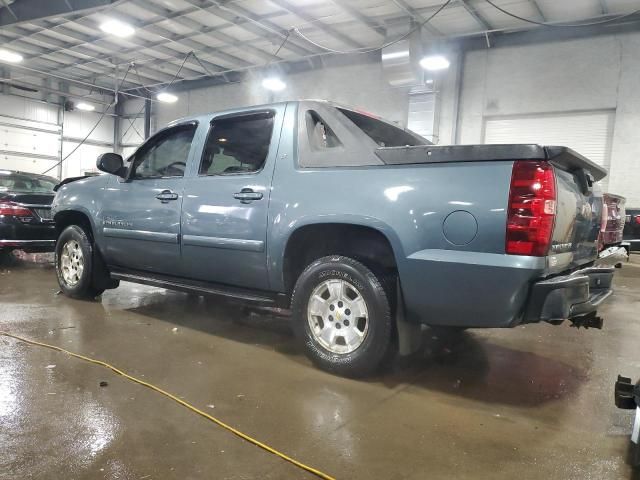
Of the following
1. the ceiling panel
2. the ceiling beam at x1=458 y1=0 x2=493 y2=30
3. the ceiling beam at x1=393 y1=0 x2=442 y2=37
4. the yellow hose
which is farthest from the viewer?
the ceiling panel

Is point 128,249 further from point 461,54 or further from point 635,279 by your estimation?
point 461,54

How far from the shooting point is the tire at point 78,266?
4.62 m

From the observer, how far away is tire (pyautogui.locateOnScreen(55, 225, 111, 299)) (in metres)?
4.62

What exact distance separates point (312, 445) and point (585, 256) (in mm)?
2166

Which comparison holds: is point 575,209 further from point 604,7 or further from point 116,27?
point 116,27

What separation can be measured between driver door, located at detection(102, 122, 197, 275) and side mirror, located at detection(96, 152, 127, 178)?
A: 0.08 metres

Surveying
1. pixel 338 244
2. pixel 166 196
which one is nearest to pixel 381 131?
pixel 338 244

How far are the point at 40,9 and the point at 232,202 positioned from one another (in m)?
9.12

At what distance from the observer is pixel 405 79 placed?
10664 mm

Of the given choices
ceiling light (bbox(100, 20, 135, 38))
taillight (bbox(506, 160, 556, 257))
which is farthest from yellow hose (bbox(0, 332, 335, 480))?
ceiling light (bbox(100, 20, 135, 38))

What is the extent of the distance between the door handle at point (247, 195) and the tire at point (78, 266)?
6.92 feet

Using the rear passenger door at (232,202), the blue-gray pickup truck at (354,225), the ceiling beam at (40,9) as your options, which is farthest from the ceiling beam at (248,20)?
the rear passenger door at (232,202)

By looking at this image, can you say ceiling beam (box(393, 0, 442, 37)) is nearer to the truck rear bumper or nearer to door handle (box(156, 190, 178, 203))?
door handle (box(156, 190, 178, 203))

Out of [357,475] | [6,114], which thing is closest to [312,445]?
[357,475]
